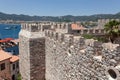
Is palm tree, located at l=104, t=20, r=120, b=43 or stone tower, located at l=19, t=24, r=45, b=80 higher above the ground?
palm tree, located at l=104, t=20, r=120, b=43

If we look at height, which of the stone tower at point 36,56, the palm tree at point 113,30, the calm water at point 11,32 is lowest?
Result: the calm water at point 11,32

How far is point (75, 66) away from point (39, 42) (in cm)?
760

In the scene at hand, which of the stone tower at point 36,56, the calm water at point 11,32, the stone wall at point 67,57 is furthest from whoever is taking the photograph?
the calm water at point 11,32

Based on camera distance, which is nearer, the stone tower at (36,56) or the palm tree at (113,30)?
the stone tower at (36,56)

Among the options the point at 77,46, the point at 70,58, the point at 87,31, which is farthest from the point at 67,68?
the point at 87,31

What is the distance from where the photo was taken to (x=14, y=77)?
2819 centimetres

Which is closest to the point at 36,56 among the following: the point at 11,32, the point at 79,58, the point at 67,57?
the point at 67,57

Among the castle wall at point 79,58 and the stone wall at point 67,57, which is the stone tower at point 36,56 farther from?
the castle wall at point 79,58

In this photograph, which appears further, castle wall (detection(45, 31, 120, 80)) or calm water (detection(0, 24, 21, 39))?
calm water (detection(0, 24, 21, 39))

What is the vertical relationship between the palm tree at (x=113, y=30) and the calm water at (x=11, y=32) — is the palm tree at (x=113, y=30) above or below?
above

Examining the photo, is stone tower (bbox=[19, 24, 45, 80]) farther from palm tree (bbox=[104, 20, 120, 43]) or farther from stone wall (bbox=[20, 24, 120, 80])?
palm tree (bbox=[104, 20, 120, 43])

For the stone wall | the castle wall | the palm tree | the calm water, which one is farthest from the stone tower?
the calm water

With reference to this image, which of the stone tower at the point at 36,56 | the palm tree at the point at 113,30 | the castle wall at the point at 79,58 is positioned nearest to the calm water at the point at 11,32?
the stone tower at the point at 36,56

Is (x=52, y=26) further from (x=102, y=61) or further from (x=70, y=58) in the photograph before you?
(x=102, y=61)
